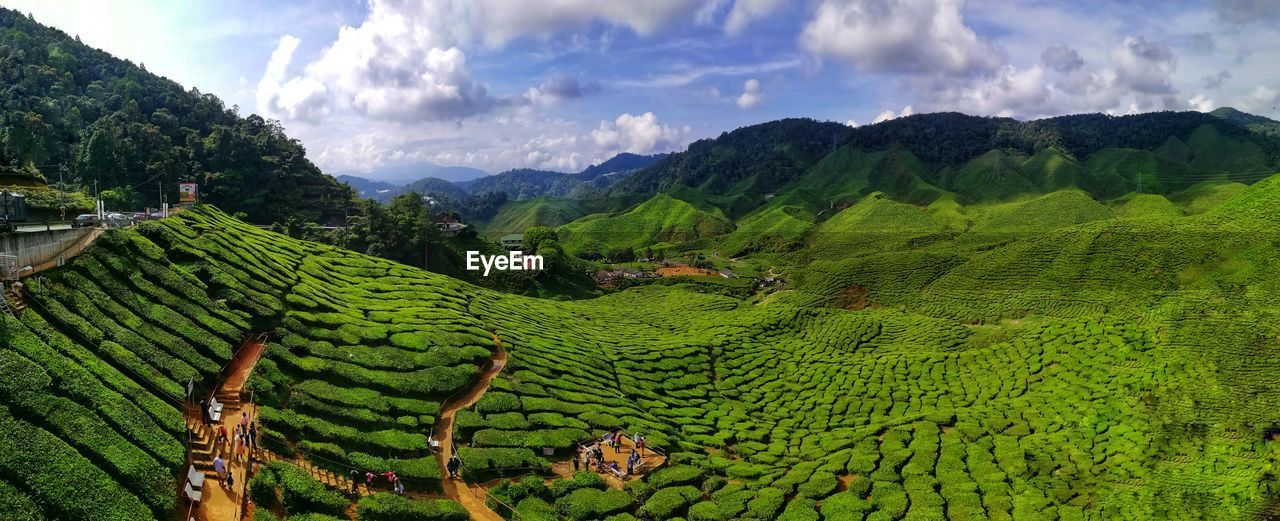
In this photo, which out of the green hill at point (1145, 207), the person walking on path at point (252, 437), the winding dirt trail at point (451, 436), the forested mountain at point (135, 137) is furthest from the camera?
the green hill at point (1145, 207)

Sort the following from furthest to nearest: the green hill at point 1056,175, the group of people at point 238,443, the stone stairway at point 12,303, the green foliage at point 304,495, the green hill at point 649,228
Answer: the green hill at point 1056,175, the green hill at point 649,228, the group of people at point 238,443, the stone stairway at point 12,303, the green foliage at point 304,495

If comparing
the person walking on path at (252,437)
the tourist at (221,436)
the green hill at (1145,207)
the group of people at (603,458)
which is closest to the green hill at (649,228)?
the green hill at (1145,207)

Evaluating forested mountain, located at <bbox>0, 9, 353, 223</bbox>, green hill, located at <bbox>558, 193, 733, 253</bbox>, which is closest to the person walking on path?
forested mountain, located at <bbox>0, 9, 353, 223</bbox>

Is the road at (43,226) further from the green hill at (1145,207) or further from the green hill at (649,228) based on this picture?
the green hill at (1145,207)

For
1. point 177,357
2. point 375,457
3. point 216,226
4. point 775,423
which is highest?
point 216,226

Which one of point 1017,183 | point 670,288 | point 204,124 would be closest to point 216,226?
point 670,288

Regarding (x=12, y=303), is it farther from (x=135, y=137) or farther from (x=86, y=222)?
(x=135, y=137)

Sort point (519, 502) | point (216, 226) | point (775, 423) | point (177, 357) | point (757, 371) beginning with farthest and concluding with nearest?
point (757, 371) → point (216, 226) → point (775, 423) → point (177, 357) → point (519, 502)

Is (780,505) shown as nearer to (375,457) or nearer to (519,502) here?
(519,502)

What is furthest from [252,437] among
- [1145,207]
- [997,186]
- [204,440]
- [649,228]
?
[997,186]
